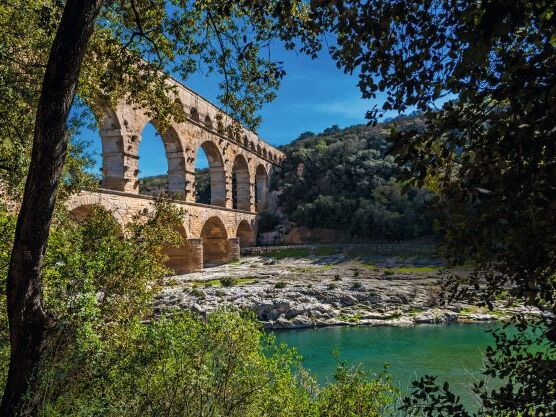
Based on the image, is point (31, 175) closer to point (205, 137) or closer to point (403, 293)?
point (403, 293)

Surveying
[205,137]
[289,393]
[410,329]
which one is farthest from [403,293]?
[289,393]

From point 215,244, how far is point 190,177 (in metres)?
8.42

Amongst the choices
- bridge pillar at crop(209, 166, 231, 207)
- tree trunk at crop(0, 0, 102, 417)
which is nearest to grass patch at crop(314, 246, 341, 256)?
bridge pillar at crop(209, 166, 231, 207)

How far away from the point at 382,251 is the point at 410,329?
58.7 ft

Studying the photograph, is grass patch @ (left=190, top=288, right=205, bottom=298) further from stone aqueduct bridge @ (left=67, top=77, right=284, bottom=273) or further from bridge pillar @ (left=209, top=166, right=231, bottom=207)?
bridge pillar @ (left=209, top=166, right=231, bottom=207)

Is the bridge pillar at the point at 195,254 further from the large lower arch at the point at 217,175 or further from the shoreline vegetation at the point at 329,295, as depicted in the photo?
the large lower arch at the point at 217,175

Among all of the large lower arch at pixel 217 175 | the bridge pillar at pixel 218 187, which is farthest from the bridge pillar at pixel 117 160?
the bridge pillar at pixel 218 187

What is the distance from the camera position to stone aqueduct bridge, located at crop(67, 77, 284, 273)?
20.2 metres

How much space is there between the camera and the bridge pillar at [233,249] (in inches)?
1340

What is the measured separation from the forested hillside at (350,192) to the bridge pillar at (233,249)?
11728 mm

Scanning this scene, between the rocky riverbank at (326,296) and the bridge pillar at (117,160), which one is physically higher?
the bridge pillar at (117,160)

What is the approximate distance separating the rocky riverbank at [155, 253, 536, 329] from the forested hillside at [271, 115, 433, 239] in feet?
34.7

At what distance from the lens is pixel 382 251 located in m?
36.8

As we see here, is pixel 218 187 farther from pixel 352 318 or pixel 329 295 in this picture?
pixel 352 318
